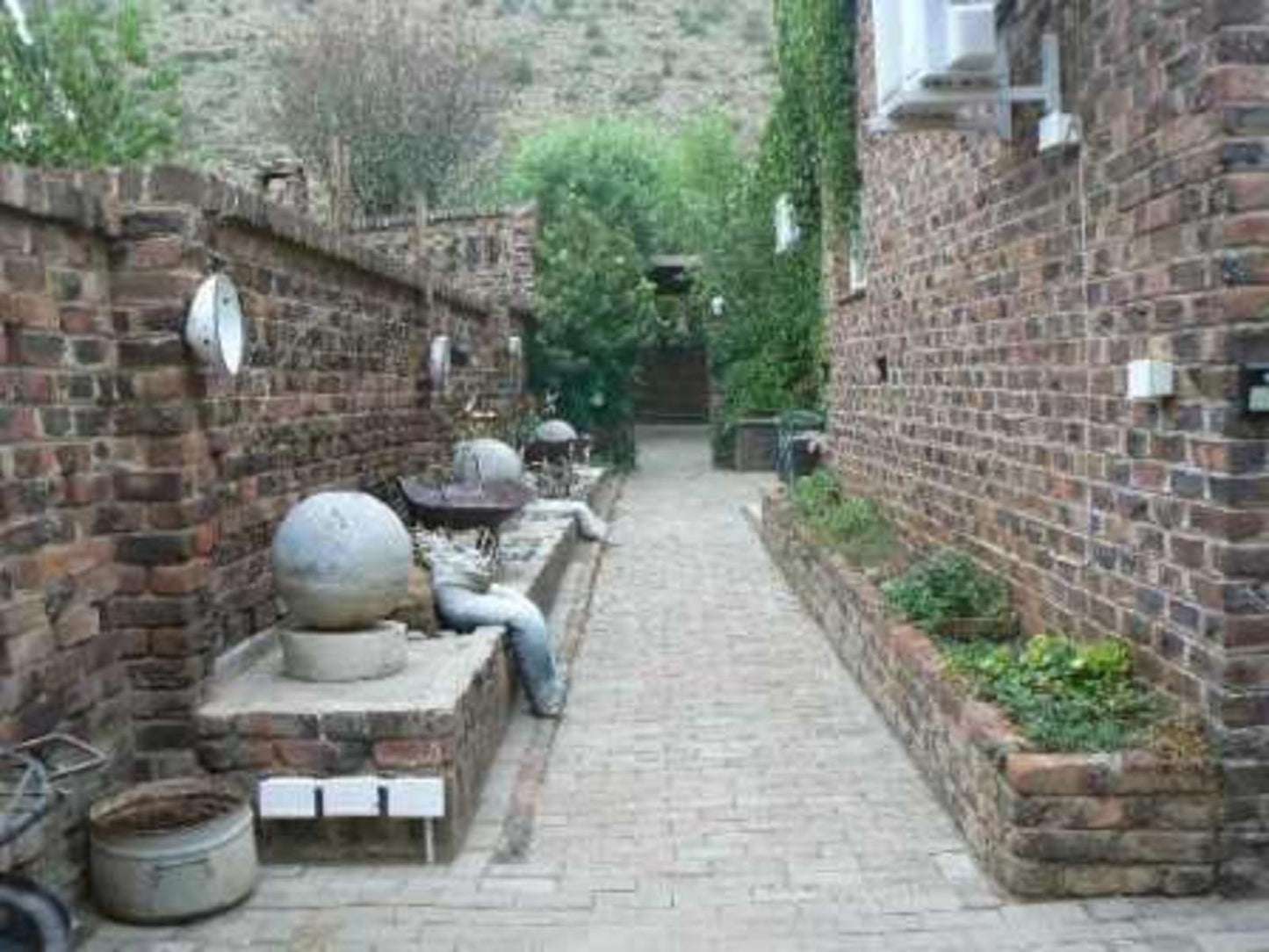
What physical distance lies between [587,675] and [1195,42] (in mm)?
4454

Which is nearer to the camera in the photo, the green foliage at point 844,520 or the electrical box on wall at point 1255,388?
the electrical box on wall at point 1255,388

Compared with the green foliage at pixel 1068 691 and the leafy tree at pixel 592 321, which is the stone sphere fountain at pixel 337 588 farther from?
the leafy tree at pixel 592 321

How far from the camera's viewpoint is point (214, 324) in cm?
451

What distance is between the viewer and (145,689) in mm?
4582

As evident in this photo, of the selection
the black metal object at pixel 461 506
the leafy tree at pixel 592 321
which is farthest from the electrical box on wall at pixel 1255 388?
the leafy tree at pixel 592 321

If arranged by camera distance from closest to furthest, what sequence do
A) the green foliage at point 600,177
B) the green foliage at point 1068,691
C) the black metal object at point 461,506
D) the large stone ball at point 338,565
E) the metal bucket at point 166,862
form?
the metal bucket at point 166,862, the green foliage at point 1068,691, the large stone ball at point 338,565, the black metal object at point 461,506, the green foliage at point 600,177

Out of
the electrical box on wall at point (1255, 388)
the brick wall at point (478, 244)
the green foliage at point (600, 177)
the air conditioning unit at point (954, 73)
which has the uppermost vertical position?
the green foliage at point (600, 177)

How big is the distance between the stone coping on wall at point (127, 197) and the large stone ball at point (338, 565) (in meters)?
1.18

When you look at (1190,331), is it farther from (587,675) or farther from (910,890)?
(587,675)

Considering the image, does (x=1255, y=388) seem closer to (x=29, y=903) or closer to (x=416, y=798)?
(x=416, y=798)

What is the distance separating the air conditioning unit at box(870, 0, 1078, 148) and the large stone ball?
2.61 m

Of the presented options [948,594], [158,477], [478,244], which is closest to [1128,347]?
[948,594]

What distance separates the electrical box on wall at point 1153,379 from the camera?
158 inches

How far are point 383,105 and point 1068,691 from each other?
19040 mm
